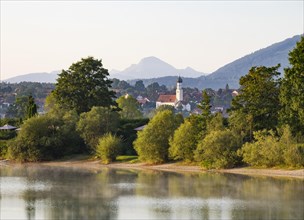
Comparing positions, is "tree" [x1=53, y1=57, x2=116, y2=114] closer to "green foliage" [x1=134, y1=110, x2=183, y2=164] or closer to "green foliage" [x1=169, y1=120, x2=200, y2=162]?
"green foliage" [x1=134, y1=110, x2=183, y2=164]

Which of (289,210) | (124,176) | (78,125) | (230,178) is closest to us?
(289,210)

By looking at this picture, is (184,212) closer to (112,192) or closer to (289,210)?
(289,210)

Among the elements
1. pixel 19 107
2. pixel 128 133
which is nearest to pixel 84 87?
pixel 128 133

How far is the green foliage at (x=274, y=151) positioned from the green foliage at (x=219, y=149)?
104 centimetres

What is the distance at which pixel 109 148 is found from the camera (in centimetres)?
7138

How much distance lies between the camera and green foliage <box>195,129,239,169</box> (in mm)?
62219

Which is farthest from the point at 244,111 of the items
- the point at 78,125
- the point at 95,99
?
the point at 95,99

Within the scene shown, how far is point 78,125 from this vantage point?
2977 inches

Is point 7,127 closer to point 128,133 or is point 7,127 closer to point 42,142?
point 42,142

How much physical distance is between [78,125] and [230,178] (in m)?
23.4

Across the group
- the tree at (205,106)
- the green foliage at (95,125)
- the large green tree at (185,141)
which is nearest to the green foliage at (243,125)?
the tree at (205,106)

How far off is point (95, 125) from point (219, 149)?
689 inches

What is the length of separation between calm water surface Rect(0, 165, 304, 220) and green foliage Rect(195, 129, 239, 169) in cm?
299

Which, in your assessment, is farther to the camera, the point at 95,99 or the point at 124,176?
the point at 95,99
